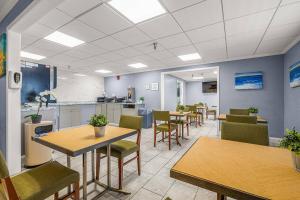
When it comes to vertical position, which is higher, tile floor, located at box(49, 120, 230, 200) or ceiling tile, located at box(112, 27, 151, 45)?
ceiling tile, located at box(112, 27, 151, 45)

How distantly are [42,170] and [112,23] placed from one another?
234 cm

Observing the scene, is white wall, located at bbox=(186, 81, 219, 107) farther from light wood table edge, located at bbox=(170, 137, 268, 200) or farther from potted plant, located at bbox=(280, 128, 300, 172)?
light wood table edge, located at bbox=(170, 137, 268, 200)

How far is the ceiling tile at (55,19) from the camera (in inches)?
84.9

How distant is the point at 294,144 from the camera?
0.81 metres

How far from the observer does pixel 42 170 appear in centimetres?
132

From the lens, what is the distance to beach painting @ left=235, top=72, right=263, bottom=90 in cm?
431

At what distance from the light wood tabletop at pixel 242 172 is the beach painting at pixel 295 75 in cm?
297

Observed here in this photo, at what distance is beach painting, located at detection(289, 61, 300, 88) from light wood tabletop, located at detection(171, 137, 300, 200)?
117 inches

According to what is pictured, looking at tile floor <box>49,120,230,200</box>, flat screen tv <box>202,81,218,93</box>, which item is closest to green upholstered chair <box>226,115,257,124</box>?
tile floor <box>49,120,230,200</box>

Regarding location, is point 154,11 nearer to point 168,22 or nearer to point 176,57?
point 168,22

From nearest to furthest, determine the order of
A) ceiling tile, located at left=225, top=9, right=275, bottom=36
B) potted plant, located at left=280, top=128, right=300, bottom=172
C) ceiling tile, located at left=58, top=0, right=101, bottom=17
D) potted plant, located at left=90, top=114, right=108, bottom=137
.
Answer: potted plant, located at left=280, top=128, right=300, bottom=172
potted plant, located at left=90, top=114, right=108, bottom=137
ceiling tile, located at left=58, top=0, right=101, bottom=17
ceiling tile, located at left=225, top=9, right=275, bottom=36

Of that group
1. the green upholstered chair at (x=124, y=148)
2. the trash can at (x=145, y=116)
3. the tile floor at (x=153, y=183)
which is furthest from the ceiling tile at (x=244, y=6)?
the trash can at (x=145, y=116)

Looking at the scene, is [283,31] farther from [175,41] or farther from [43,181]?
[43,181]


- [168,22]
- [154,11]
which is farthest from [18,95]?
[168,22]
